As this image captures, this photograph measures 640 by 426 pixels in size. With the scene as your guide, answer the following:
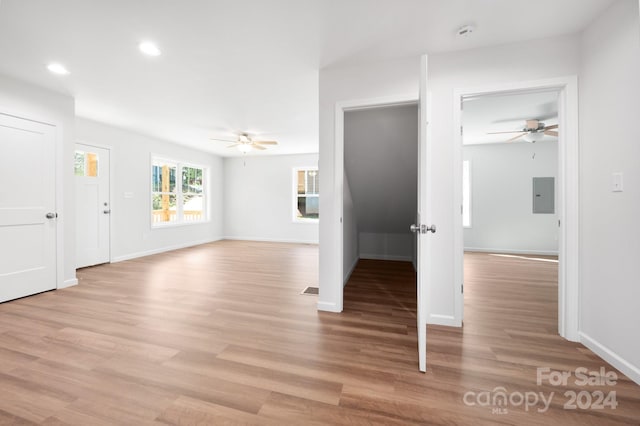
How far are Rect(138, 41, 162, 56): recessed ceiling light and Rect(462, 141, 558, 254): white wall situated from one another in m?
5.97

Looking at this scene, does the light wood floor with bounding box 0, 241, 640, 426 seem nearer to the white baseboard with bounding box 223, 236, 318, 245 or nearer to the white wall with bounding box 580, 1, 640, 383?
the white wall with bounding box 580, 1, 640, 383

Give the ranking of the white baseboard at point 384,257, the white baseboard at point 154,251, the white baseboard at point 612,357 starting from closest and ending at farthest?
the white baseboard at point 612,357, the white baseboard at point 154,251, the white baseboard at point 384,257

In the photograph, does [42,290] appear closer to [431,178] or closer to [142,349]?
[142,349]

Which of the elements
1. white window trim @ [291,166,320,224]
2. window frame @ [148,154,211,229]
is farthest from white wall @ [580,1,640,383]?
window frame @ [148,154,211,229]

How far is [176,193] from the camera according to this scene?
659 centimetres

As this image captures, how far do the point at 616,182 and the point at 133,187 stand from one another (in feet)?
21.9

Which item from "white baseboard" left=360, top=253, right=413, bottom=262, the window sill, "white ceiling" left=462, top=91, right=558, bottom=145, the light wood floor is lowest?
→ the light wood floor

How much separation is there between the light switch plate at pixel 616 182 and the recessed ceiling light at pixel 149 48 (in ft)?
12.0

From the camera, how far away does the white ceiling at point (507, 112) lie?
135 inches

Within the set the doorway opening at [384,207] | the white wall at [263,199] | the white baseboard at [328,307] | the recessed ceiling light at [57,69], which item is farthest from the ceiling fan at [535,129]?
the recessed ceiling light at [57,69]

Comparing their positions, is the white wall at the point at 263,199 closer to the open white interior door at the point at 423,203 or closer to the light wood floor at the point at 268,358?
the light wood floor at the point at 268,358

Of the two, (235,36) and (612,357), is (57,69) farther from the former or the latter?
(612,357)

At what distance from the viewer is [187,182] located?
6.91 metres

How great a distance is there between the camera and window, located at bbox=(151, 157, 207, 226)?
20.0 ft
